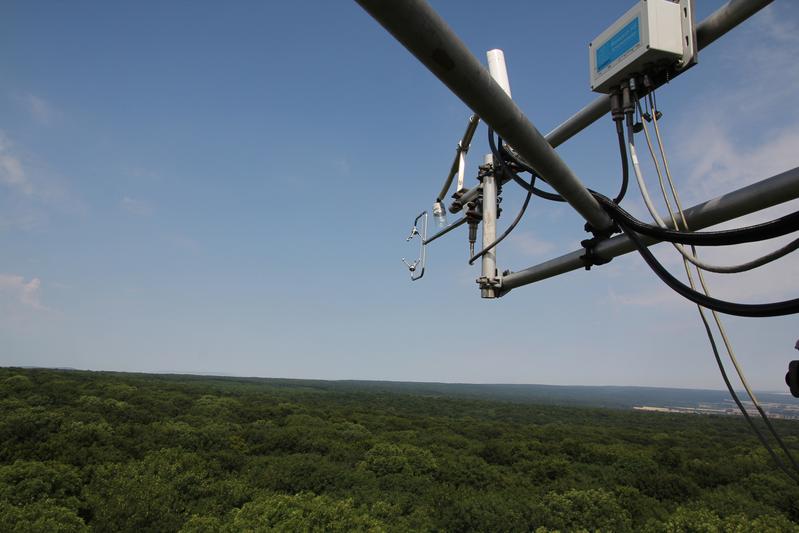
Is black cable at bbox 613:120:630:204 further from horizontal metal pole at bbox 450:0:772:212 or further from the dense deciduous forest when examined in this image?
the dense deciduous forest

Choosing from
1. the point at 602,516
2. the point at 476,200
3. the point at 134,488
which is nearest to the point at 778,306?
the point at 476,200

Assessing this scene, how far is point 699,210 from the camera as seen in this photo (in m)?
2.40

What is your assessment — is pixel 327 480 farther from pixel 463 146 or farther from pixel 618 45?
pixel 618 45

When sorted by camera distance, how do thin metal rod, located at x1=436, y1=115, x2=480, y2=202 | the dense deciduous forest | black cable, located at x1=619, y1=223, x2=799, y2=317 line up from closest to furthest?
black cable, located at x1=619, y1=223, x2=799, y2=317, thin metal rod, located at x1=436, y1=115, x2=480, y2=202, the dense deciduous forest

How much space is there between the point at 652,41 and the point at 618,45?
358 millimetres

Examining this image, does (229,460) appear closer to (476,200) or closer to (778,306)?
(476,200)

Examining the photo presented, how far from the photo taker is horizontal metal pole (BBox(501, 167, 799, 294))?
1.96 m

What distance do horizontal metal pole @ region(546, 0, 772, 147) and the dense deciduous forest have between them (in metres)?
21.7

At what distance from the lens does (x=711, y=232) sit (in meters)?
2.16

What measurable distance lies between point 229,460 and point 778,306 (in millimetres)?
39652

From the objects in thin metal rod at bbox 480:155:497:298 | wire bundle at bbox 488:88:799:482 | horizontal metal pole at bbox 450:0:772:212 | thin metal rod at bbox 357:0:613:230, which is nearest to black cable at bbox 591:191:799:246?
wire bundle at bbox 488:88:799:482

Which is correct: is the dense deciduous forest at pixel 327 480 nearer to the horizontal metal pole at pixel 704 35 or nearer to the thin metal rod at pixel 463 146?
the thin metal rod at pixel 463 146

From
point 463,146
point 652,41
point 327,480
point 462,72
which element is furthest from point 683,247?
point 327,480

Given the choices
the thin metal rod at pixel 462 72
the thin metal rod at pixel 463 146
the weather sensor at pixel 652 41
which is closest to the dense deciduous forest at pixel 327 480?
the thin metal rod at pixel 463 146
